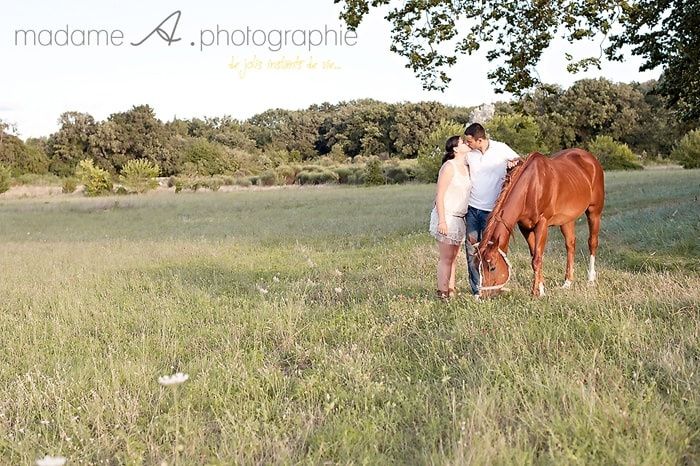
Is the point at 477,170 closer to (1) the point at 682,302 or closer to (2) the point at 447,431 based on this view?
(1) the point at 682,302

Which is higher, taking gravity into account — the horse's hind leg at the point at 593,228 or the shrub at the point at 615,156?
the shrub at the point at 615,156

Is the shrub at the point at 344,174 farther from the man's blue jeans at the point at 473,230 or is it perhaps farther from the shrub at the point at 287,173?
the man's blue jeans at the point at 473,230

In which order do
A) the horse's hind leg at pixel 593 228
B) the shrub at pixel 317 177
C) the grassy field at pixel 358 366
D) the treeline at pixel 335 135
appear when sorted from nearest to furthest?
the grassy field at pixel 358 366, the horse's hind leg at pixel 593 228, the shrub at pixel 317 177, the treeline at pixel 335 135

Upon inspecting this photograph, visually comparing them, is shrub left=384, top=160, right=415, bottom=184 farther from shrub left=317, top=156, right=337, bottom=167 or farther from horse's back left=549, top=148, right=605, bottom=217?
horse's back left=549, top=148, right=605, bottom=217

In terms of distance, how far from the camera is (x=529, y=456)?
2.84 metres

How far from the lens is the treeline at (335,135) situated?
50469mm


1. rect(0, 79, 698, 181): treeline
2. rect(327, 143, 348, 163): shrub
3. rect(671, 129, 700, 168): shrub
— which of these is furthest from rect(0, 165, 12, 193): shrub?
rect(671, 129, 700, 168): shrub

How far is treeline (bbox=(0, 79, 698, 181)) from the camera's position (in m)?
50.5

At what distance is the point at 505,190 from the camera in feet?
19.7

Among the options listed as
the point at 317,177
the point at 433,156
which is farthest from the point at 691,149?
the point at 317,177

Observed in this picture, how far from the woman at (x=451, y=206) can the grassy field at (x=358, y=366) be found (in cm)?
47

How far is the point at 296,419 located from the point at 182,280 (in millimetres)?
5300

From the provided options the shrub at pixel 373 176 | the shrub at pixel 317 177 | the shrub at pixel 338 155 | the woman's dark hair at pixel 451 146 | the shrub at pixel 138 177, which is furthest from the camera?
the shrub at pixel 338 155

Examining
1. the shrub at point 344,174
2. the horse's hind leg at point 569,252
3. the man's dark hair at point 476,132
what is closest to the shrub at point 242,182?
the shrub at point 344,174
